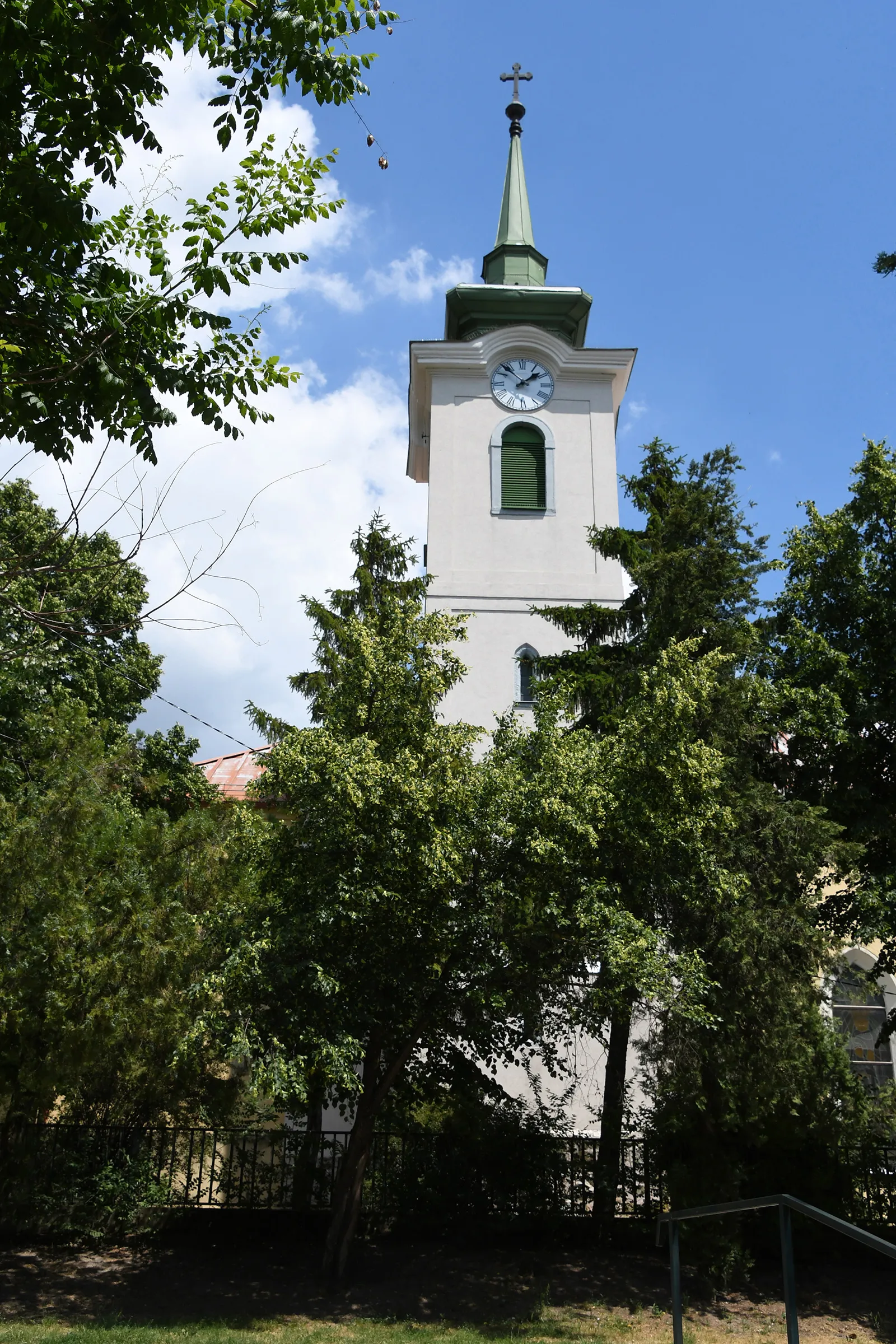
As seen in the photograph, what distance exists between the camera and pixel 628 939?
37.4 feet

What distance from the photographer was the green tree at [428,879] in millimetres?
11234

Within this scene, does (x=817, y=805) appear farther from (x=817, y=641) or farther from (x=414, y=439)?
(x=414, y=439)

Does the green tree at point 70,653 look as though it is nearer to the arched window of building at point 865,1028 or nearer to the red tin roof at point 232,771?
the red tin roof at point 232,771

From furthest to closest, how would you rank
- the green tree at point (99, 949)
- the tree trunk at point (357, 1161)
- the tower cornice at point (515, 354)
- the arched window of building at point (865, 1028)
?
1. the tower cornice at point (515, 354)
2. the arched window of building at point (865, 1028)
3. the tree trunk at point (357, 1161)
4. the green tree at point (99, 949)

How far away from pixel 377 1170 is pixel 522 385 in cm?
1863

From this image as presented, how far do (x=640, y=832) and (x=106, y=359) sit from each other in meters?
7.51

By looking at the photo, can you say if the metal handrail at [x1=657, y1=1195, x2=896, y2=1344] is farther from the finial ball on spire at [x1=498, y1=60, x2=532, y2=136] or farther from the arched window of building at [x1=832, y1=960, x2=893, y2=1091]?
the finial ball on spire at [x1=498, y1=60, x2=532, y2=136]

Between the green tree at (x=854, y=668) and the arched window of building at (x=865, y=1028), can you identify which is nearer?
the green tree at (x=854, y=668)

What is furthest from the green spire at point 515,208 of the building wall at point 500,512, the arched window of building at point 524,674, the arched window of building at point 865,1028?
the arched window of building at point 865,1028

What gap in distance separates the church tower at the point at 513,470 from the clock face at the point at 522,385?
3 centimetres

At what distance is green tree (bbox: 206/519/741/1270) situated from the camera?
36.9ft

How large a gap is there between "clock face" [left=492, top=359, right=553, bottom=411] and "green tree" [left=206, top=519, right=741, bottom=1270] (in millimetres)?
15309

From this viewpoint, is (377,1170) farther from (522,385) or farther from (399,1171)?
(522,385)

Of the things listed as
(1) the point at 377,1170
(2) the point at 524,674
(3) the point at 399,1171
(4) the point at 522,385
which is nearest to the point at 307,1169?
(1) the point at 377,1170
